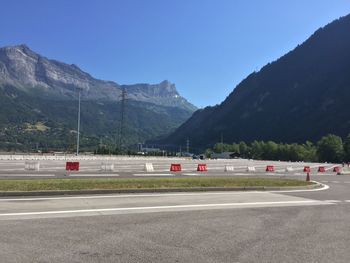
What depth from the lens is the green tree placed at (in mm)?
146512

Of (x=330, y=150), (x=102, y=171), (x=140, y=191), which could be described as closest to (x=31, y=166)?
(x=102, y=171)

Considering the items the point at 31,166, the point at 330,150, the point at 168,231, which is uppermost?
the point at 330,150

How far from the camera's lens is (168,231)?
10.5 meters

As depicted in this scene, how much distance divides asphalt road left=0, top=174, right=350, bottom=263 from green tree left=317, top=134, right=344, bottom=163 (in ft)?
→ 448

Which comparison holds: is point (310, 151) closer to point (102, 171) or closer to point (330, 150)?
point (330, 150)

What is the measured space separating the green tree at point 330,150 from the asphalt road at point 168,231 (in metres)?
136

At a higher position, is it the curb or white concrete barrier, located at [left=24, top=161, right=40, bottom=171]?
white concrete barrier, located at [left=24, top=161, right=40, bottom=171]

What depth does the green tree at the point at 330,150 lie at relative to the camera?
481ft

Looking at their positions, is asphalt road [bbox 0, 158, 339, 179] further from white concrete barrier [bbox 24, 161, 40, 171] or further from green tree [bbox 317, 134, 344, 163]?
green tree [bbox 317, 134, 344, 163]

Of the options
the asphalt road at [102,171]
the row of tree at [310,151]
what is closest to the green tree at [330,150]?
the row of tree at [310,151]

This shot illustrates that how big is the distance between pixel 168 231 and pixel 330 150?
147 metres

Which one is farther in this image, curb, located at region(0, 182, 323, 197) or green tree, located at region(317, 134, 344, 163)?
green tree, located at region(317, 134, 344, 163)

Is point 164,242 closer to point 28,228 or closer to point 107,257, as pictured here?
point 107,257

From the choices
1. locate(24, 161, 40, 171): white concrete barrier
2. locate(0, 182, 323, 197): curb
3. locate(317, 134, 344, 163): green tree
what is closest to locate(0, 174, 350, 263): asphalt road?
locate(0, 182, 323, 197): curb
